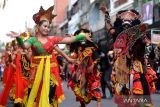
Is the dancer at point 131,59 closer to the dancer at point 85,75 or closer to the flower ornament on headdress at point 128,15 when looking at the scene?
the flower ornament on headdress at point 128,15

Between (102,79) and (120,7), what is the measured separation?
28.7 meters

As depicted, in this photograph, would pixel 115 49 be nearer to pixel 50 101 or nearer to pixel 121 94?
pixel 121 94

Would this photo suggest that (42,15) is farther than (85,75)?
No

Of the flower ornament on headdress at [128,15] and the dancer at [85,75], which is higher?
the flower ornament on headdress at [128,15]

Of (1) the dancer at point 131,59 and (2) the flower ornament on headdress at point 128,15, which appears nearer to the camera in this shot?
(1) the dancer at point 131,59

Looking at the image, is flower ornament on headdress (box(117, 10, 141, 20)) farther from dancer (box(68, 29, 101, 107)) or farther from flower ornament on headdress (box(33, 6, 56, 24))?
dancer (box(68, 29, 101, 107))

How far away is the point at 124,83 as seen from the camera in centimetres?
774

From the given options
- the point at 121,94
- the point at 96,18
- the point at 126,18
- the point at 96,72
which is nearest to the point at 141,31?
the point at 126,18


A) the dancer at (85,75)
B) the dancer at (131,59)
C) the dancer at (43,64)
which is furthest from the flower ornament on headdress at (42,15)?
the dancer at (85,75)

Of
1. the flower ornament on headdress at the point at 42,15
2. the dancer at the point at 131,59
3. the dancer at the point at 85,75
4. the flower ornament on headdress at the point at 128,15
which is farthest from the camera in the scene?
the dancer at the point at 85,75

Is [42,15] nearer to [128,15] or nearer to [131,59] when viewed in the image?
[128,15]

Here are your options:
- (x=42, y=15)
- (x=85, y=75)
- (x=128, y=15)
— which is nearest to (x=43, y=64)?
(x=42, y=15)

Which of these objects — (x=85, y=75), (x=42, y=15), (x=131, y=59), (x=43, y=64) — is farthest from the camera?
(x=85, y=75)

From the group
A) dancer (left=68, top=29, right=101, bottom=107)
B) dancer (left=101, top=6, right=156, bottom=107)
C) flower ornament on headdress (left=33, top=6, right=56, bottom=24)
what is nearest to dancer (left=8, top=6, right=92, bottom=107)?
flower ornament on headdress (left=33, top=6, right=56, bottom=24)
